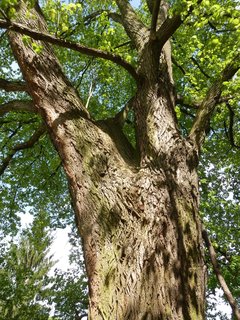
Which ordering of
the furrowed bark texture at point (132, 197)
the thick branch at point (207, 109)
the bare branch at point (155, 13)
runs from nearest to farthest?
the furrowed bark texture at point (132, 197) < the bare branch at point (155, 13) < the thick branch at point (207, 109)

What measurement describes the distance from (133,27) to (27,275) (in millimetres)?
8663

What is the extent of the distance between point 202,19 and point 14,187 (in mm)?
7513

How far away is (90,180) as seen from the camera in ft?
10.9

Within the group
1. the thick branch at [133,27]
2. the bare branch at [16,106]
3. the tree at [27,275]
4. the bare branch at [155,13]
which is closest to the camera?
the bare branch at [155,13]

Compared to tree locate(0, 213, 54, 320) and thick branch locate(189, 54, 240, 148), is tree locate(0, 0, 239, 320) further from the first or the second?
tree locate(0, 213, 54, 320)

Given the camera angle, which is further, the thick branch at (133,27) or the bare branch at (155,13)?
the thick branch at (133,27)

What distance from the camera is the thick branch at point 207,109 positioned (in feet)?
13.4

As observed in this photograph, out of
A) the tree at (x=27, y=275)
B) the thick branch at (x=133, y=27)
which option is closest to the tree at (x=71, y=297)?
the tree at (x=27, y=275)

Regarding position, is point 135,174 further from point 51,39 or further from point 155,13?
point 155,13

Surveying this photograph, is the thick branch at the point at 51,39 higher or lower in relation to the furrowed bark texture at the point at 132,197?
higher

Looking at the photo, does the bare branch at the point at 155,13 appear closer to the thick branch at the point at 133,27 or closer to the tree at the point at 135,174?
the tree at the point at 135,174

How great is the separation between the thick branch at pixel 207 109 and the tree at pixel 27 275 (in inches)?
289

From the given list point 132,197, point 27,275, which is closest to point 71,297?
point 27,275

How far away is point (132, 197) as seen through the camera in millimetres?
3260
